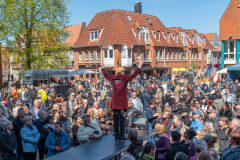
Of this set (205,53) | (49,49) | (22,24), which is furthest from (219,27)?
(205,53)

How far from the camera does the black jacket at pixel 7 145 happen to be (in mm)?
6309

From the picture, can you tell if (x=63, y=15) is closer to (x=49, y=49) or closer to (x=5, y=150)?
(x=49, y=49)

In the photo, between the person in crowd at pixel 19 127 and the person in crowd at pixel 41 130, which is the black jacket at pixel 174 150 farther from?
the person in crowd at pixel 19 127

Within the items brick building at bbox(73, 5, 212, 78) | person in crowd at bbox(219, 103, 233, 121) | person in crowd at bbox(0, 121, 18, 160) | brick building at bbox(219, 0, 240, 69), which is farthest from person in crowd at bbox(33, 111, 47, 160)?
brick building at bbox(219, 0, 240, 69)

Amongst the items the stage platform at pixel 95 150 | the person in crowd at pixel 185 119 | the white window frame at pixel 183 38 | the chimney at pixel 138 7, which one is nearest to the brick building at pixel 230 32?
the white window frame at pixel 183 38

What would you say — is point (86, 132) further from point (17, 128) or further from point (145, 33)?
point (145, 33)

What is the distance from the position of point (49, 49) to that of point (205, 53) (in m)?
42.3

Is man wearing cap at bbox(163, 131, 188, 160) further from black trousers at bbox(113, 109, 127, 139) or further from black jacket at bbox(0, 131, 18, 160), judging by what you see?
black jacket at bbox(0, 131, 18, 160)

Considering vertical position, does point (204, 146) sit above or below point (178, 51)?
below

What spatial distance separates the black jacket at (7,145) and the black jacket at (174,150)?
3.75 meters

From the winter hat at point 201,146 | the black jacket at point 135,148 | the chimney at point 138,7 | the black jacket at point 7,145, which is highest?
the chimney at point 138,7

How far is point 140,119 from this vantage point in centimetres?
690

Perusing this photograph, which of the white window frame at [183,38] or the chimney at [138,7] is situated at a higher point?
the chimney at [138,7]

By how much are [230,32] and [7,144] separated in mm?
30452
